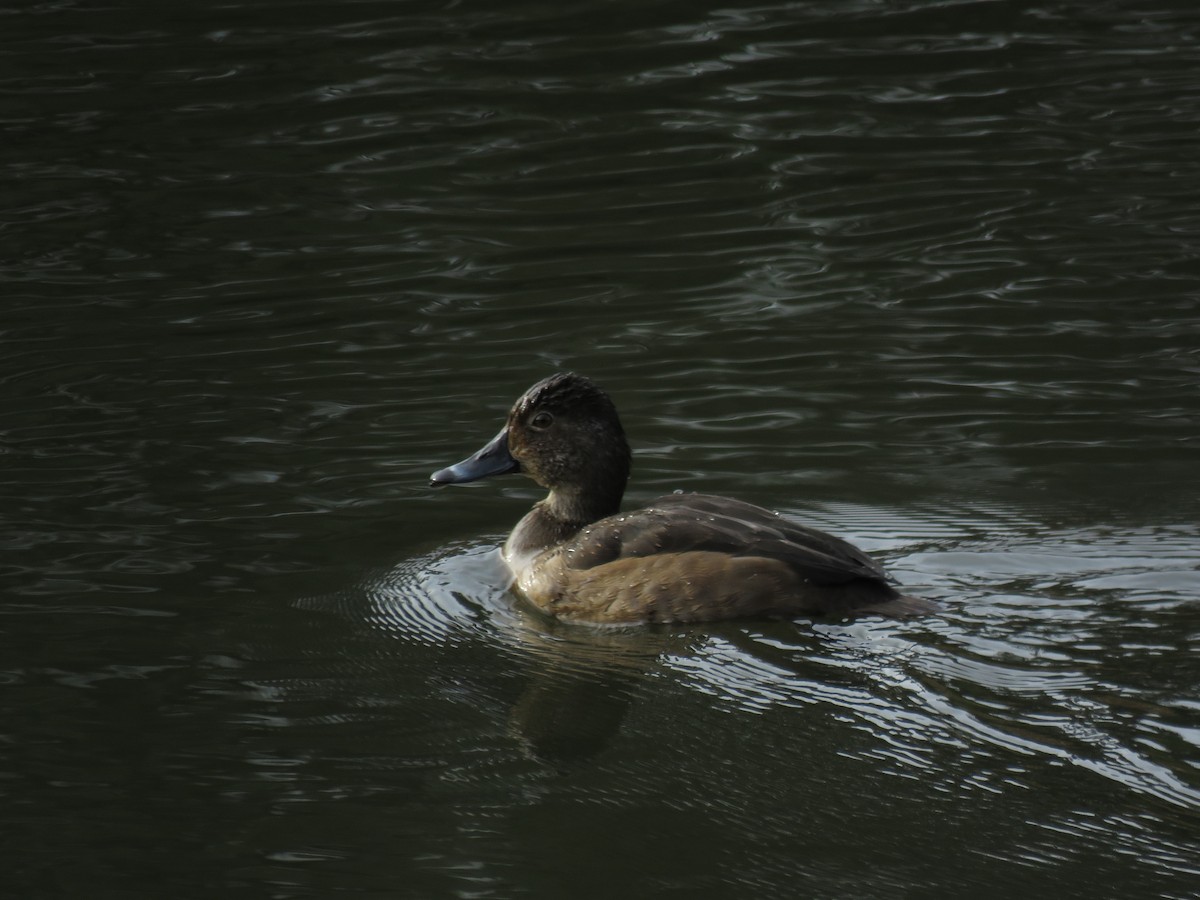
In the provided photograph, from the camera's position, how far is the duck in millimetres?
6625

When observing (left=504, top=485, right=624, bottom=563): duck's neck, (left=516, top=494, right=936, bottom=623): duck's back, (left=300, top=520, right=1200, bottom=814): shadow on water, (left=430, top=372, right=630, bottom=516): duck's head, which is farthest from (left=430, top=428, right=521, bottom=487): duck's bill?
(left=516, top=494, right=936, bottom=623): duck's back

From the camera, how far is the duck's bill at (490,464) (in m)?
7.73

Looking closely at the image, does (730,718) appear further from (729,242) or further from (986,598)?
(729,242)

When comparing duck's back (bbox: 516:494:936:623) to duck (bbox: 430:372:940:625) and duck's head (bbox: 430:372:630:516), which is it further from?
duck's head (bbox: 430:372:630:516)

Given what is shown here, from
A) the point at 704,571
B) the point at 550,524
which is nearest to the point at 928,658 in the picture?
the point at 704,571

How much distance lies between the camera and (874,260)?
36.3ft

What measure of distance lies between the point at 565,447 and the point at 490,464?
379mm

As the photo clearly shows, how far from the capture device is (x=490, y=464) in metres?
7.77

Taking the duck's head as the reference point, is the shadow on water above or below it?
below

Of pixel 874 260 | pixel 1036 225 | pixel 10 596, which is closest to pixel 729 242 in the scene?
pixel 874 260

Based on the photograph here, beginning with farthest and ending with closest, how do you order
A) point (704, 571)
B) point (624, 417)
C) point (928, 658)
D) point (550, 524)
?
point (624, 417), point (550, 524), point (704, 571), point (928, 658)

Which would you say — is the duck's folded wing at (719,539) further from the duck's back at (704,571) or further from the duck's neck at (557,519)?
the duck's neck at (557,519)

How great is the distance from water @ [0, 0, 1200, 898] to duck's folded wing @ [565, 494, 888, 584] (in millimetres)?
285

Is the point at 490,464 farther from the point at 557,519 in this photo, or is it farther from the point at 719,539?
the point at 719,539
